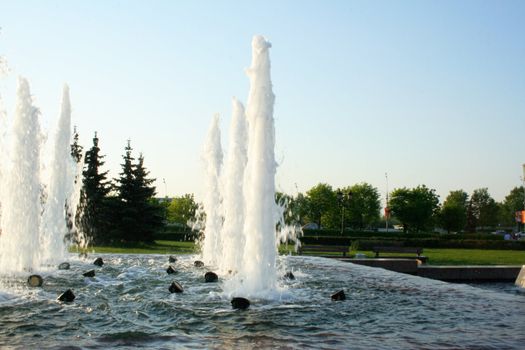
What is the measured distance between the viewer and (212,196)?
18.2m

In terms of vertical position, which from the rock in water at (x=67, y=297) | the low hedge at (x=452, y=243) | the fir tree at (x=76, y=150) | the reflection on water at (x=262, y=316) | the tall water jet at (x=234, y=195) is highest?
the fir tree at (x=76, y=150)

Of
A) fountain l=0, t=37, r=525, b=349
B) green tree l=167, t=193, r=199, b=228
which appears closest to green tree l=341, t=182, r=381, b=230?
green tree l=167, t=193, r=199, b=228

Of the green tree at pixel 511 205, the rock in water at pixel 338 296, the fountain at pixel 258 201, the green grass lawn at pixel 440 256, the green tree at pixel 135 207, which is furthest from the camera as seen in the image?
the green tree at pixel 511 205

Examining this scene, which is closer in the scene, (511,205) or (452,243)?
(452,243)

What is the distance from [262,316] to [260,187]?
3.14 m

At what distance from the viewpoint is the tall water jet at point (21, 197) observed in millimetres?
A: 13039

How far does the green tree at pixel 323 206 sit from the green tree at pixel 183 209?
17806 mm

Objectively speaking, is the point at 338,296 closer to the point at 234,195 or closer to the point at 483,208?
the point at 234,195

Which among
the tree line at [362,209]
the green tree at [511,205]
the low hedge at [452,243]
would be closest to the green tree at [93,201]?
the low hedge at [452,243]

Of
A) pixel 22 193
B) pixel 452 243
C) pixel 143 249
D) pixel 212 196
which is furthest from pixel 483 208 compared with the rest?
pixel 22 193

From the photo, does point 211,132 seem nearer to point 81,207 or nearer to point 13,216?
point 13,216

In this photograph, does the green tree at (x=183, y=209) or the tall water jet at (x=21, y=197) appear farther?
the green tree at (x=183, y=209)

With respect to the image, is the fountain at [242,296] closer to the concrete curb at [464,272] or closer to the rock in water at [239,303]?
the rock in water at [239,303]

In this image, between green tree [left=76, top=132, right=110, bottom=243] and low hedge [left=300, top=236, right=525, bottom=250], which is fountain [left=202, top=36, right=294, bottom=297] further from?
low hedge [left=300, top=236, right=525, bottom=250]
